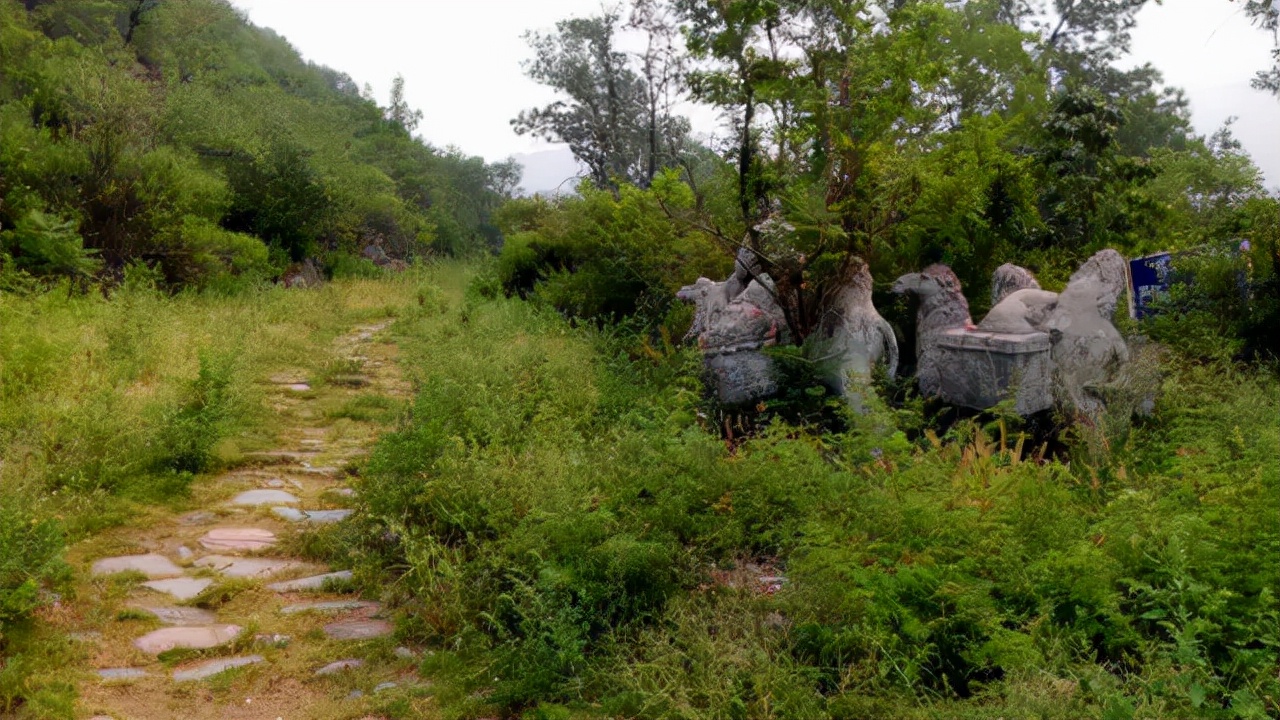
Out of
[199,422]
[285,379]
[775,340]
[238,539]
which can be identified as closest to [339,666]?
[238,539]

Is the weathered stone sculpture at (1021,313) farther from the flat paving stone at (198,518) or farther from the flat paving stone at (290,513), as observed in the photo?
the flat paving stone at (198,518)

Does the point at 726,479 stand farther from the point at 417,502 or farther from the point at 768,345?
the point at 768,345

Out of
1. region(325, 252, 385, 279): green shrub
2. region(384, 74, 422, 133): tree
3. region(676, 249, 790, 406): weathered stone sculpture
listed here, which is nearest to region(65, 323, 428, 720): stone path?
region(676, 249, 790, 406): weathered stone sculpture

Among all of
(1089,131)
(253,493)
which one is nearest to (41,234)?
(253,493)

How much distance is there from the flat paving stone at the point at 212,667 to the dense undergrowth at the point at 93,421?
1.51 ft

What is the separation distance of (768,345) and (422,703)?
15.0 ft

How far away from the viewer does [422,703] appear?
386 centimetres

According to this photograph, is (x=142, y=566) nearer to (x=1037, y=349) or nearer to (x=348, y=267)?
(x=1037, y=349)

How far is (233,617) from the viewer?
4.73m

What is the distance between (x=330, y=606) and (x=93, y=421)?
2.81 m

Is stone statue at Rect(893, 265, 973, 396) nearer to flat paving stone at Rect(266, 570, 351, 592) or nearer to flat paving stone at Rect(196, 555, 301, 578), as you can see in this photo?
flat paving stone at Rect(266, 570, 351, 592)

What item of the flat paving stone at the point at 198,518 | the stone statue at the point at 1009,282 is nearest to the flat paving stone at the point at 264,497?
the flat paving stone at the point at 198,518

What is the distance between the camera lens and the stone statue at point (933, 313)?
22.9ft

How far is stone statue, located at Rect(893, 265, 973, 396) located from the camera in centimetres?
697
